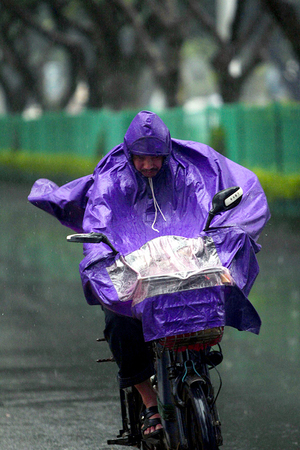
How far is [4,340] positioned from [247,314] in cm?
410

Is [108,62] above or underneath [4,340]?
above

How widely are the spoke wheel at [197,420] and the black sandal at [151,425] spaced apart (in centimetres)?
35

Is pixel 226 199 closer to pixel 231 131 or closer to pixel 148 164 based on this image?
pixel 148 164

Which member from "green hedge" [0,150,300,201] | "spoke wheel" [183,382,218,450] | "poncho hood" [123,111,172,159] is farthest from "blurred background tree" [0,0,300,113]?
"spoke wheel" [183,382,218,450]

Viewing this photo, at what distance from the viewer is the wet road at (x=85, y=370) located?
516 centimetres

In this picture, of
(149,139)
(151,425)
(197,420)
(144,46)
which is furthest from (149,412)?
(144,46)

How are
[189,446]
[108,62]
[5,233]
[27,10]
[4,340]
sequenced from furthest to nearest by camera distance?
[27,10], [108,62], [5,233], [4,340], [189,446]

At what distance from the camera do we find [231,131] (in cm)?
1769

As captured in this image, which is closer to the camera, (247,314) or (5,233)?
(247,314)

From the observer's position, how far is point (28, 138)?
1282 inches

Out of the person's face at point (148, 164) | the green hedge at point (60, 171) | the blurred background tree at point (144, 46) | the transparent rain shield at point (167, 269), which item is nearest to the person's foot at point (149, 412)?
the transparent rain shield at point (167, 269)

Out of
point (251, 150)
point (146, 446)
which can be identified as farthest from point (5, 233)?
point (146, 446)

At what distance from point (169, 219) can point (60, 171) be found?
76.9ft

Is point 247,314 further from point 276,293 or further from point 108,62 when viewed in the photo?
point 108,62
